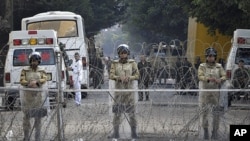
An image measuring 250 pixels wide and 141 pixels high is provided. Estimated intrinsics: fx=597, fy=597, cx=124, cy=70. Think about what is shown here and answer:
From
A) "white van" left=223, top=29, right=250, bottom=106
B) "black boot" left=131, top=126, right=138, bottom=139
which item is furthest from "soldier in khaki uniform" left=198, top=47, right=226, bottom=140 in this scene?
"white van" left=223, top=29, right=250, bottom=106

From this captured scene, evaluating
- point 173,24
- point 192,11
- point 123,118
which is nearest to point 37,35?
point 192,11

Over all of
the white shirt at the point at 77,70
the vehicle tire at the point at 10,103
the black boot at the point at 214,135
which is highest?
the white shirt at the point at 77,70

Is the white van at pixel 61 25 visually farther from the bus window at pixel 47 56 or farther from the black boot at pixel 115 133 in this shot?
the black boot at pixel 115 133

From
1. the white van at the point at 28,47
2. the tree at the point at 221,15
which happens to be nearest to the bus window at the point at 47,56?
the white van at the point at 28,47

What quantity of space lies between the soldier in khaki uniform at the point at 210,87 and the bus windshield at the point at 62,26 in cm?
1359

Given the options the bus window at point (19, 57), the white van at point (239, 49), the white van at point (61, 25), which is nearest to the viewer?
the white van at point (239, 49)

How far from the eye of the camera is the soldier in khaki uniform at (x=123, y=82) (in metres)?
8.54

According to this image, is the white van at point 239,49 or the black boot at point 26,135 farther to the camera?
the white van at point 239,49

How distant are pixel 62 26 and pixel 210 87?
14.2 meters

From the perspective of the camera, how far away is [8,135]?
8.19 m

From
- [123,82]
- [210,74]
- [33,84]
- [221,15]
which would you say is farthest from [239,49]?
[33,84]

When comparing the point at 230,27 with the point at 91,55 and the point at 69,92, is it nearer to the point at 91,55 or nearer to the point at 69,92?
the point at 91,55

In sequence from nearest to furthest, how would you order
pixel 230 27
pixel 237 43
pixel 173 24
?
pixel 237 43
pixel 230 27
pixel 173 24

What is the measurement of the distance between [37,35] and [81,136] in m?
10.0
